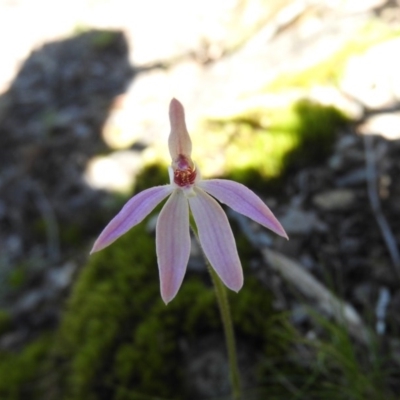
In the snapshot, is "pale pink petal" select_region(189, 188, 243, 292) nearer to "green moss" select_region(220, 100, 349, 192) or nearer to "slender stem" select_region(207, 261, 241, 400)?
"slender stem" select_region(207, 261, 241, 400)

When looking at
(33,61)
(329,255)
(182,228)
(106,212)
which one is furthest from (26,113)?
(182,228)

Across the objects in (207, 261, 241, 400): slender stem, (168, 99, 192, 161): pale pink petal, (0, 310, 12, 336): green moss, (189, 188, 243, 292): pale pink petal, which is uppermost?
(0, 310, 12, 336): green moss

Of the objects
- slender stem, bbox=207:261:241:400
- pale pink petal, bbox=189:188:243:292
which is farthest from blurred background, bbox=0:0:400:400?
pale pink petal, bbox=189:188:243:292

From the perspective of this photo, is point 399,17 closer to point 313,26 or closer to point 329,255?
point 313,26

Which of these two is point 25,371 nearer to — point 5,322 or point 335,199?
point 5,322

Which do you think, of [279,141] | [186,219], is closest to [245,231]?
[279,141]

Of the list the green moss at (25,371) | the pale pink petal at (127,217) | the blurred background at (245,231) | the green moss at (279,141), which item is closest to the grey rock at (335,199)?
the blurred background at (245,231)
